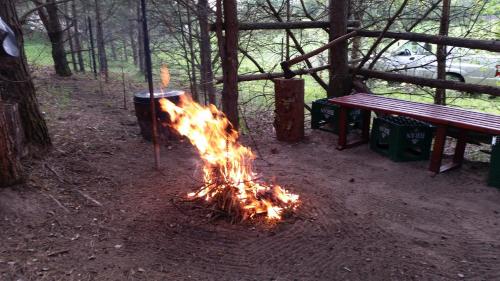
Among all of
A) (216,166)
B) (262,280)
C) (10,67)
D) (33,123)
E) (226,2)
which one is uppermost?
(226,2)

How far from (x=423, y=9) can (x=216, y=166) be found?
5.84m

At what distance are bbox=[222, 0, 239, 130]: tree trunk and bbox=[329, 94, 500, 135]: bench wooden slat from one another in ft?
7.84

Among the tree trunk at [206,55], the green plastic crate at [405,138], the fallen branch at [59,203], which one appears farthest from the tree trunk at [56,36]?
the green plastic crate at [405,138]

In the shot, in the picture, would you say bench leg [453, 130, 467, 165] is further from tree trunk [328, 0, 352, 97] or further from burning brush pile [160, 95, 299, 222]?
burning brush pile [160, 95, 299, 222]

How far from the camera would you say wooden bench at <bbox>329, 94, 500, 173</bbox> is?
4.51 metres

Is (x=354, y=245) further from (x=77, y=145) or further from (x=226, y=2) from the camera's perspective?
(x=77, y=145)

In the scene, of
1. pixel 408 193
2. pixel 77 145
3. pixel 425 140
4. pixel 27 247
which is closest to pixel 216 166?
pixel 27 247

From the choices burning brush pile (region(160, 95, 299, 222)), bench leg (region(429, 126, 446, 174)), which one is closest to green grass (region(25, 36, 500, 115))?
bench leg (region(429, 126, 446, 174))

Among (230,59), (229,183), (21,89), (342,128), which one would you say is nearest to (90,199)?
(229,183)

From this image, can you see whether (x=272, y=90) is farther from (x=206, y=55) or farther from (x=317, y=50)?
(x=317, y=50)

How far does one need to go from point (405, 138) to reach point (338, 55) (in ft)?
6.92

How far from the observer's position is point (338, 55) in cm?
671

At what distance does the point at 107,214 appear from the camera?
155 inches

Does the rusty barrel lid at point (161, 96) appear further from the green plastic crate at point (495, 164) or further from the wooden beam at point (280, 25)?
the green plastic crate at point (495, 164)
